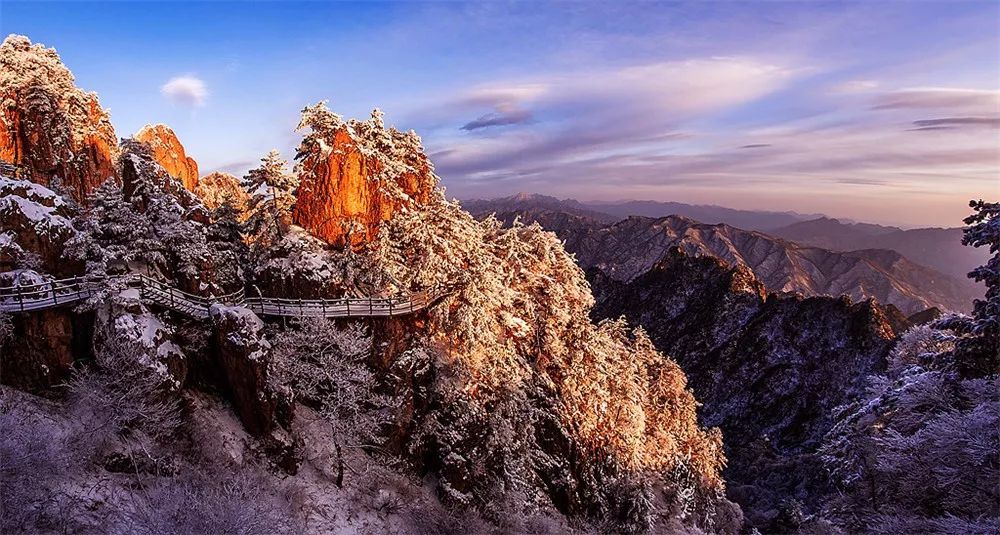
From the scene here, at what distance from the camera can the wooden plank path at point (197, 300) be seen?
19.7m

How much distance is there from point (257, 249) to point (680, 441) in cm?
4341

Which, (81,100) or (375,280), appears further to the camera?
(81,100)

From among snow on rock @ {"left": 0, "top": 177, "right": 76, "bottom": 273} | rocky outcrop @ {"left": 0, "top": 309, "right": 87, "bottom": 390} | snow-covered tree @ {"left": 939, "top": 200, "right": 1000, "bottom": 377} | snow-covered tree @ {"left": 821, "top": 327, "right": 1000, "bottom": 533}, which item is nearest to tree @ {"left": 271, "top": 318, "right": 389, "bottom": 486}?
rocky outcrop @ {"left": 0, "top": 309, "right": 87, "bottom": 390}

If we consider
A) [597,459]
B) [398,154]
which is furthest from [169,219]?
[597,459]

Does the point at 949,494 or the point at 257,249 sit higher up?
the point at 257,249

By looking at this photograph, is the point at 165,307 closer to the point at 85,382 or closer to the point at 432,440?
the point at 85,382

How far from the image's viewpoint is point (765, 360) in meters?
95.2

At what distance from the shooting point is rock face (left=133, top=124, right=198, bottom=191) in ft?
237

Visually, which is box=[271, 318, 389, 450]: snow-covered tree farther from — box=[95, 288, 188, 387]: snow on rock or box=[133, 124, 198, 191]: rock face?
box=[133, 124, 198, 191]: rock face

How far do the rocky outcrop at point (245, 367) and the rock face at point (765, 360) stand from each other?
57.6m

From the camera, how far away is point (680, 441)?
49969mm

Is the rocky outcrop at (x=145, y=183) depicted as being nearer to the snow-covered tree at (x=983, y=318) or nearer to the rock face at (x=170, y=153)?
the snow-covered tree at (x=983, y=318)

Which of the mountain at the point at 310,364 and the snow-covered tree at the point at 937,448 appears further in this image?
the mountain at the point at 310,364

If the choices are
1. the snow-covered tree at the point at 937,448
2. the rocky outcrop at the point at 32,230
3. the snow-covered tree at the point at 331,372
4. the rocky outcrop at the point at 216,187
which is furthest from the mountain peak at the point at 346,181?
the rocky outcrop at the point at 216,187
